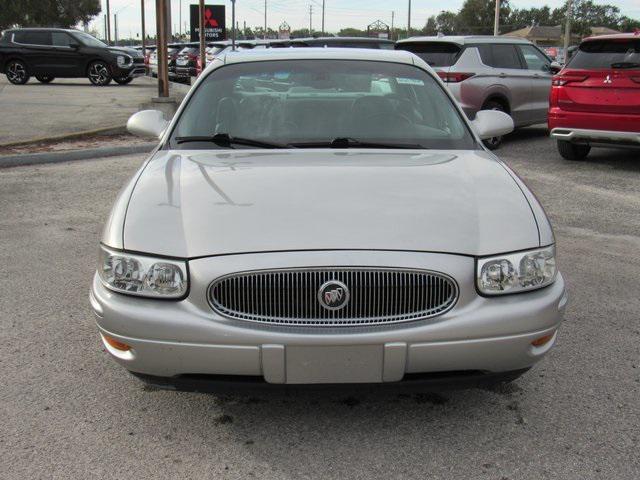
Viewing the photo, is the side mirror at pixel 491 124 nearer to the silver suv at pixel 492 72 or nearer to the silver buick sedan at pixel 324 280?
the silver buick sedan at pixel 324 280

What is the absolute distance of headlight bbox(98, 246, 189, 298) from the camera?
2658mm

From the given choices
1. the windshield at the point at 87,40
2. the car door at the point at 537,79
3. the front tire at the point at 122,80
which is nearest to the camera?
the car door at the point at 537,79

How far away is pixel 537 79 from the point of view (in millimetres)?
11992

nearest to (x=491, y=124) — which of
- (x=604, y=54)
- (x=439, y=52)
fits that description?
(x=604, y=54)

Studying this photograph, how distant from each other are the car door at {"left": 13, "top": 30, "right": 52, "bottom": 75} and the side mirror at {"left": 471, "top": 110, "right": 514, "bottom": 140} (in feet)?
70.2

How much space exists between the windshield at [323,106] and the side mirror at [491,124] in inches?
17.8

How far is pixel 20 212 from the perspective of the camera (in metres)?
6.77

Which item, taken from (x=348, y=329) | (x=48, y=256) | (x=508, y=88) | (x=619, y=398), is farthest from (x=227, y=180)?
(x=508, y=88)

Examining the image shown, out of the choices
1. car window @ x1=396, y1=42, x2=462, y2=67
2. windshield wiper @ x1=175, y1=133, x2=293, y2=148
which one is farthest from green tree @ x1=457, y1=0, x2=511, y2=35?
windshield wiper @ x1=175, y1=133, x2=293, y2=148

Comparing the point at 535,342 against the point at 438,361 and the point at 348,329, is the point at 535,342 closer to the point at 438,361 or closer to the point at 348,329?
the point at 438,361

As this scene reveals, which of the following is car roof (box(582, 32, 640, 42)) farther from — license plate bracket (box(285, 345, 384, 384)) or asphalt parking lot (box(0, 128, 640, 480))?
license plate bracket (box(285, 345, 384, 384))

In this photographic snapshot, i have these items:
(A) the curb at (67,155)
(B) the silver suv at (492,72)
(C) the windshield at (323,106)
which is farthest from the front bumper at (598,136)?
(A) the curb at (67,155)

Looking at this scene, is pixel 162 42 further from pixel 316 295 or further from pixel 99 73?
pixel 99 73

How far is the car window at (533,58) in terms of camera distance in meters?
12.1
